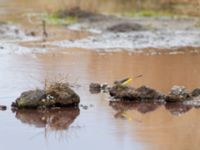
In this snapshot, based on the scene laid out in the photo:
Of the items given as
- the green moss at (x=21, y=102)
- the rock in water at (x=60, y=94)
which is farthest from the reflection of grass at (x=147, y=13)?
the green moss at (x=21, y=102)

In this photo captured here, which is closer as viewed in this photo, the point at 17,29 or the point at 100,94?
the point at 100,94

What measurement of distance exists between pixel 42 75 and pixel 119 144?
6166mm

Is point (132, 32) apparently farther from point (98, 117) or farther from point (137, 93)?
point (98, 117)

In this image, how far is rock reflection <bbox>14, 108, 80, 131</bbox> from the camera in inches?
465

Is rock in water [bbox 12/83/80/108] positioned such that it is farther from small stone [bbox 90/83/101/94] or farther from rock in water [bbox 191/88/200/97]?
rock in water [bbox 191/88/200/97]

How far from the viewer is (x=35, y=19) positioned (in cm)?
3203

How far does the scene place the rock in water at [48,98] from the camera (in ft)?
40.9

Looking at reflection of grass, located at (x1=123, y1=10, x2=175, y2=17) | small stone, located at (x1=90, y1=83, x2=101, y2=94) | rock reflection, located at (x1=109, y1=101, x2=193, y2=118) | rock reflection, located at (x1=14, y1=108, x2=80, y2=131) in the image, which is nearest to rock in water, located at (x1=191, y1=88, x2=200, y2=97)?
rock reflection, located at (x1=109, y1=101, x2=193, y2=118)

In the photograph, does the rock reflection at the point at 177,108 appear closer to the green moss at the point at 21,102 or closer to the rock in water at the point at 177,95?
the rock in water at the point at 177,95

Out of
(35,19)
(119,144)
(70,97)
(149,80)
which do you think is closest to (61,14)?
(35,19)

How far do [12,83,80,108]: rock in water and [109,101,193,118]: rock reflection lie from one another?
0.94 metres

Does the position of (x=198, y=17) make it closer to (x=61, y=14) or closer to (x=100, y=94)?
(x=61, y=14)

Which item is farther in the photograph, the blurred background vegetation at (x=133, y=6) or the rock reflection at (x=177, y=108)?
the blurred background vegetation at (x=133, y=6)

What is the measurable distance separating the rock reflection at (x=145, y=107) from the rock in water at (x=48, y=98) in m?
0.94
